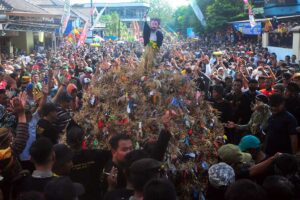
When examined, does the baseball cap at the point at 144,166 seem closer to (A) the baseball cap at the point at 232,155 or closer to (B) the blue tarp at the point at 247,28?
(A) the baseball cap at the point at 232,155

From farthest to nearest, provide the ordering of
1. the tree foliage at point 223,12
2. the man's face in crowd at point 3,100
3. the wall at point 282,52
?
1. the tree foliage at point 223,12
2. the wall at point 282,52
3. the man's face in crowd at point 3,100

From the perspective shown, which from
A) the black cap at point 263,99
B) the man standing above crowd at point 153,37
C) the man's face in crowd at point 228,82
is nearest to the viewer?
the man standing above crowd at point 153,37

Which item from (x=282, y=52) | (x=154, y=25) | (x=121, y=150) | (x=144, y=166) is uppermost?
(x=154, y=25)

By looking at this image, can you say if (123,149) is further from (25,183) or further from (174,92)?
(174,92)

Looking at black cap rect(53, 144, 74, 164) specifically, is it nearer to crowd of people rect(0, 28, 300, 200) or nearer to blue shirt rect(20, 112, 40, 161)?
crowd of people rect(0, 28, 300, 200)

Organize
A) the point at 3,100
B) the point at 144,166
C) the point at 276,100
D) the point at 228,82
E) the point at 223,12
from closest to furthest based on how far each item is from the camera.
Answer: the point at 144,166 → the point at 276,100 → the point at 3,100 → the point at 228,82 → the point at 223,12

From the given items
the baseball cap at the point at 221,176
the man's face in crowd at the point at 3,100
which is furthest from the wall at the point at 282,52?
the baseball cap at the point at 221,176

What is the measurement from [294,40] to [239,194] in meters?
19.2

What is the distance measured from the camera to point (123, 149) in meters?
3.87

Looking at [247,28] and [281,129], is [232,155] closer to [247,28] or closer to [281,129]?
[281,129]

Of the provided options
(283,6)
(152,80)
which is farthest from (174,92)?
(283,6)

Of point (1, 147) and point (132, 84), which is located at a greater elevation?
point (132, 84)

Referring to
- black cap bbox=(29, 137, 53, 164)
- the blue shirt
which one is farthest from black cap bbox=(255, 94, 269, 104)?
black cap bbox=(29, 137, 53, 164)

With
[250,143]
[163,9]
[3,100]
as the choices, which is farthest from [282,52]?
[163,9]
